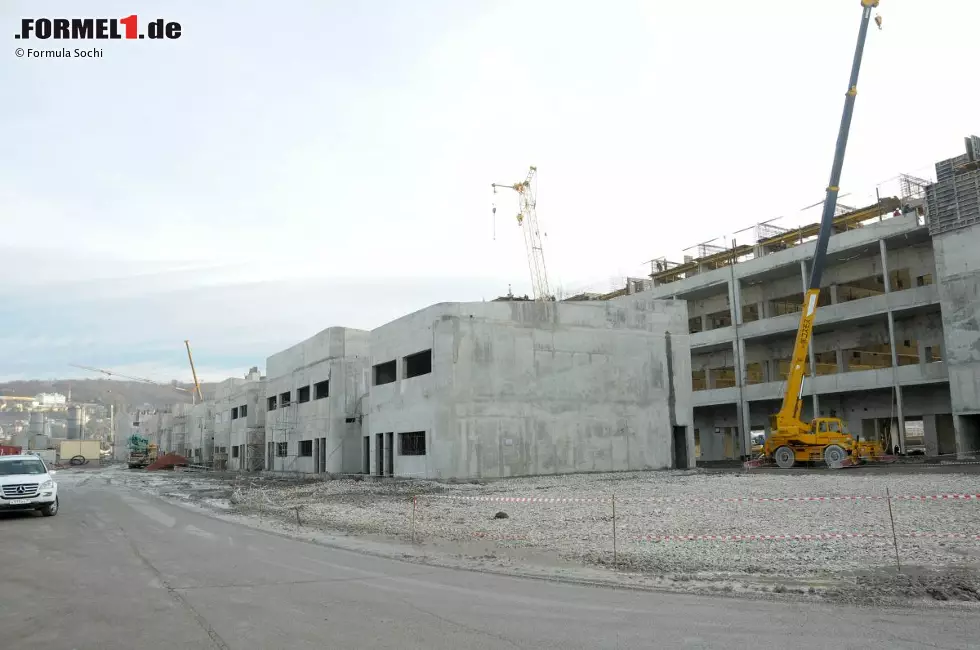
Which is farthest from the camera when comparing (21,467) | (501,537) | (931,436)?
(931,436)

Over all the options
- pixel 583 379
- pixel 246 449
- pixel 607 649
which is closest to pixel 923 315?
pixel 583 379

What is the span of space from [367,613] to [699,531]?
30.5 ft

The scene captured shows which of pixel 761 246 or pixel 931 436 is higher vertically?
pixel 761 246

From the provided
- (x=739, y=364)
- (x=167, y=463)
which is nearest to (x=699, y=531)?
(x=739, y=364)

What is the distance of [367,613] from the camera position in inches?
326

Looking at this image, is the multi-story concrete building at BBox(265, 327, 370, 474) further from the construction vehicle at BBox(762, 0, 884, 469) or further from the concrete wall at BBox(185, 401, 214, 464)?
the concrete wall at BBox(185, 401, 214, 464)

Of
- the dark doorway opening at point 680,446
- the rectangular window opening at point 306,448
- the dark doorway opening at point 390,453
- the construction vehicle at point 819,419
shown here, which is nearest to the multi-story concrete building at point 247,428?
the rectangular window opening at point 306,448

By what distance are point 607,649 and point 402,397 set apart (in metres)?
33.1

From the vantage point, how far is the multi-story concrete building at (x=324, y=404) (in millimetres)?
48812

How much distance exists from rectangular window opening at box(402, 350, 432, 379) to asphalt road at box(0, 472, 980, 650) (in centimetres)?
2698

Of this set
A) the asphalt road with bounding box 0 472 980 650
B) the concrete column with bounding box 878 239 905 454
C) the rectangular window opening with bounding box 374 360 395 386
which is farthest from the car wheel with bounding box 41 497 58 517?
the concrete column with bounding box 878 239 905 454

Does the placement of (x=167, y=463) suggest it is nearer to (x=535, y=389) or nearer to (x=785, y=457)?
(x=535, y=389)

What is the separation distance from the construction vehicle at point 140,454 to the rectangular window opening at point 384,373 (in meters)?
55.9

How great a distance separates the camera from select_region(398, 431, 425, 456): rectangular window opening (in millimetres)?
A: 37688
